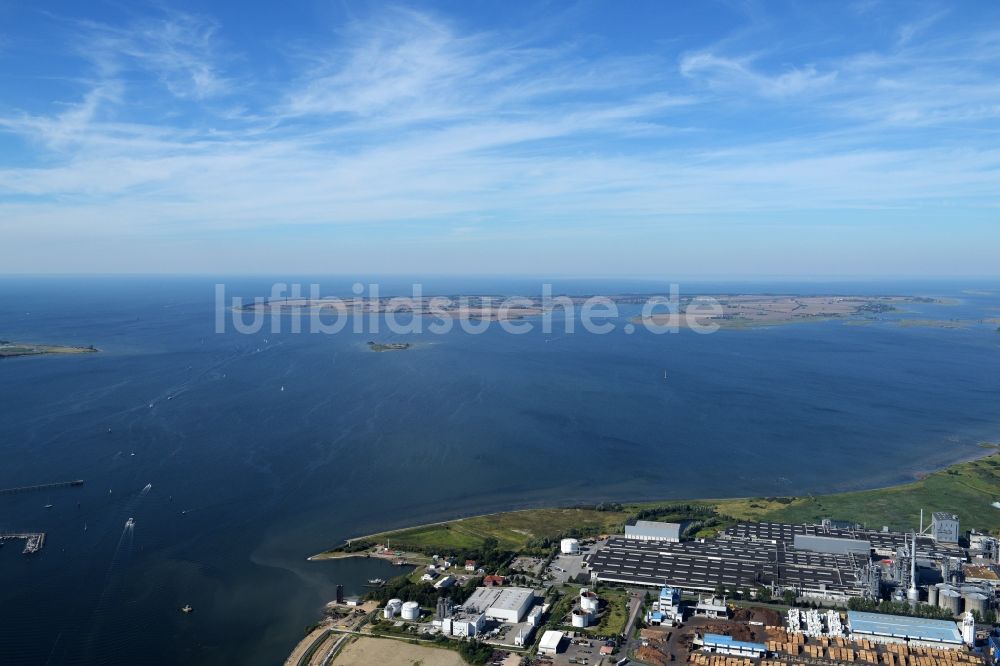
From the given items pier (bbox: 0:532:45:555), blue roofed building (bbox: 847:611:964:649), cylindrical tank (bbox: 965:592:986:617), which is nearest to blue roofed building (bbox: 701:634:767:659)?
blue roofed building (bbox: 847:611:964:649)

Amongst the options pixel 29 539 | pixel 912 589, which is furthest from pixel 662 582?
pixel 29 539

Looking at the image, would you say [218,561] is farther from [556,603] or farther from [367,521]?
[556,603]

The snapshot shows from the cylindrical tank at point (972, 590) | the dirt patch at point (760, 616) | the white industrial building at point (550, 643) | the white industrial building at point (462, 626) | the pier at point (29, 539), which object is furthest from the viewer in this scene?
the pier at point (29, 539)

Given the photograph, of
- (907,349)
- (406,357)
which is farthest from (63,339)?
(907,349)

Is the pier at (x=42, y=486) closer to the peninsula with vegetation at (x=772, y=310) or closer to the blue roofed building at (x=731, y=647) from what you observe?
the blue roofed building at (x=731, y=647)

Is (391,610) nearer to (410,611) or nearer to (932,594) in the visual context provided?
(410,611)

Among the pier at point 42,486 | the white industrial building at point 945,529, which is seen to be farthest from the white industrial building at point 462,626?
the pier at point 42,486
